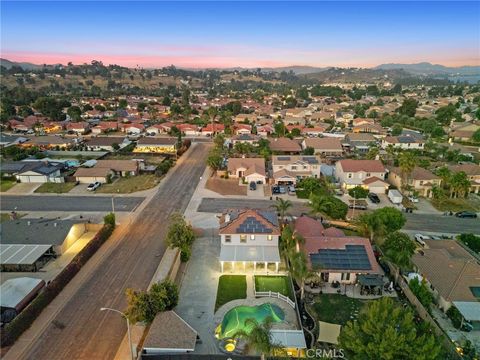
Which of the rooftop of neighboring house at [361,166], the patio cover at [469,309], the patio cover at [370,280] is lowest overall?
the patio cover at [370,280]

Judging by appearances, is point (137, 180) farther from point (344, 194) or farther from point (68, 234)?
point (344, 194)

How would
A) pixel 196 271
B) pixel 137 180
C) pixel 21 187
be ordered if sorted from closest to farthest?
pixel 196 271 → pixel 21 187 → pixel 137 180

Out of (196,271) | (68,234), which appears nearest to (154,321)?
(196,271)

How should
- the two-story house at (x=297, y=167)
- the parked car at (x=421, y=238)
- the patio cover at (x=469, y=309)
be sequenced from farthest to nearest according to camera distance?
1. the two-story house at (x=297, y=167)
2. the parked car at (x=421, y=238)
3. the patio cover at (x=469, y=309)

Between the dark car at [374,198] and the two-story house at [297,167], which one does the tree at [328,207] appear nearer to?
the dark car at [374,198]

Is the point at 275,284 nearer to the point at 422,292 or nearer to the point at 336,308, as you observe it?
the point at 336,308

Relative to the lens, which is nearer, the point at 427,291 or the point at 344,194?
the point at 427,291

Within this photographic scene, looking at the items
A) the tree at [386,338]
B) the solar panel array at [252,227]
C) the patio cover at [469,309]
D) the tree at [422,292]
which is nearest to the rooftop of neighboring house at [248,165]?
the solar panel array at [252,227]
